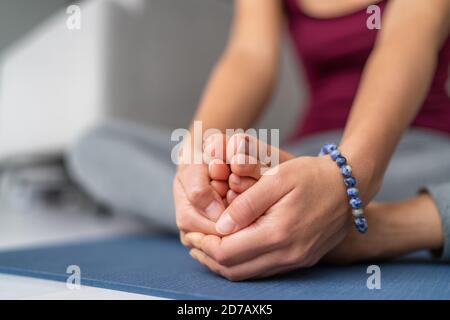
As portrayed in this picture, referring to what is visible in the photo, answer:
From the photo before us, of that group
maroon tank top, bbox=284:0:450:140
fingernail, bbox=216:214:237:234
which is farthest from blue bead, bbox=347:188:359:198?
maroon tank top, bbox=284:0:450:140

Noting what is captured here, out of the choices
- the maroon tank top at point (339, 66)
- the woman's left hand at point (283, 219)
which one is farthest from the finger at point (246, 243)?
the maroon tank top at point (339, 66)

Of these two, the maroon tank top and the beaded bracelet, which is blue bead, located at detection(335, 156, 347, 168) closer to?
the beaded bracelet

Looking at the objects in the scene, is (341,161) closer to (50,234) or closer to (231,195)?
(231,195)

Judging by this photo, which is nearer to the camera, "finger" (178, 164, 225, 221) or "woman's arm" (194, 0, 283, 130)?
"finger" (178, 164, 225, 221)

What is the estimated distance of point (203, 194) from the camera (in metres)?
0.40

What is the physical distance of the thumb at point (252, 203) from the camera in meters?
0.37

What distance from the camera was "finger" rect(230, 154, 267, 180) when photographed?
374mm

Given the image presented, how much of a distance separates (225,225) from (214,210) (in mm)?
28

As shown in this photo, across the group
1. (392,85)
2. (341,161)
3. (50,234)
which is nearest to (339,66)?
(392,85)

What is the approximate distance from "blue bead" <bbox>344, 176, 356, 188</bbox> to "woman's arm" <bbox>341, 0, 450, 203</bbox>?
13 mm

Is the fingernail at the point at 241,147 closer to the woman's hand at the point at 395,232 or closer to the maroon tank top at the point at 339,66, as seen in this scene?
the woman's hand at the point at 395,232

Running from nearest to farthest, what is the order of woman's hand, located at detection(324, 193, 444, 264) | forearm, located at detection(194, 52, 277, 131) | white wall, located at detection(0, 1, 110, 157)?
woman's hand, located at detection(324, 193, 444, 264) < forearm, located at detection(194, 52, 277, 131) < white wall, located at detection(0, 1, 110, 157)

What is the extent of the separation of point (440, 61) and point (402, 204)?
358 mm
